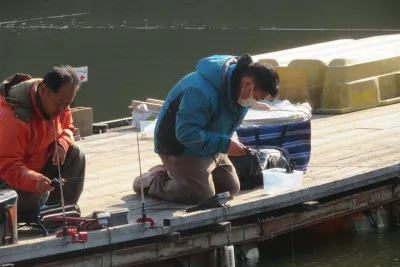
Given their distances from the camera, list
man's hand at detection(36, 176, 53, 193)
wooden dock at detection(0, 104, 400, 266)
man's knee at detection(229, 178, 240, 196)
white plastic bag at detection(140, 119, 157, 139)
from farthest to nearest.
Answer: white plastic bag at detection(140, 119, 157, 139) → man's knee at detection(229, 178, 240, 196) → wooden dock at detection(0, 104, 400, 266) → man's hand at detection(36, 176, 53, 193)

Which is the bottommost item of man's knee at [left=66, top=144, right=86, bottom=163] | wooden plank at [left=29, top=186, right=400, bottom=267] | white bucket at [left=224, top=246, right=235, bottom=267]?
white bucket at [left=224, top=246, right=235, bottom=267]

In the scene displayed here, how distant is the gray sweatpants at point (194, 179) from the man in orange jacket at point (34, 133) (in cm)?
88

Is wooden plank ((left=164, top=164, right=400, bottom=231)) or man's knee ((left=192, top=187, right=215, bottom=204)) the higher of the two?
man's knee ((left=192, top=187, right=215, bottom=204))

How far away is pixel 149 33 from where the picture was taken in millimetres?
29344

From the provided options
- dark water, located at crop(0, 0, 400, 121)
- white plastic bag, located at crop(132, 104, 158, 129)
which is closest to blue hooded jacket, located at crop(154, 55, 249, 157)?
white plastic bag, located at crop(132, 104, 158, 129)

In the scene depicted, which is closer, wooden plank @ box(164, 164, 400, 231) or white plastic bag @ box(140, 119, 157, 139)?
wooden plank @ box(164, 164, 400, 231)

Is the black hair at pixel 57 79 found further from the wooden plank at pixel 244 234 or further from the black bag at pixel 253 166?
the black bag at pixel 253 166

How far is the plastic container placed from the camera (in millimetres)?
8289

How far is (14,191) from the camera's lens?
6730 millimetres

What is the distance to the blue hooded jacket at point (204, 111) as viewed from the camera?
750cm

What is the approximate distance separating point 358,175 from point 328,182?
0.38 m

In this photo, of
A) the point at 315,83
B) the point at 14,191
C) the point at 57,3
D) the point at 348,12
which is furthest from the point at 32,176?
the point at 57,3

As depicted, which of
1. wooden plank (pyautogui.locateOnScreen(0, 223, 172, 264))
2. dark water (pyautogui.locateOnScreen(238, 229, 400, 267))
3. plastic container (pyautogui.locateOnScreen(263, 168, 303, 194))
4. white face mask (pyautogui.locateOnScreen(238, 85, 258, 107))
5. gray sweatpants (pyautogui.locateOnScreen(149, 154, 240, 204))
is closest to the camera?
wooden plank (pyautogui.locateOnScreen(0, 223, 172, 264))

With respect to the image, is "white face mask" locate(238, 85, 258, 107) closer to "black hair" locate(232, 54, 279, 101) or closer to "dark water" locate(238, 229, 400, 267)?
"black hair" locate(232, 54, 279, 101)
